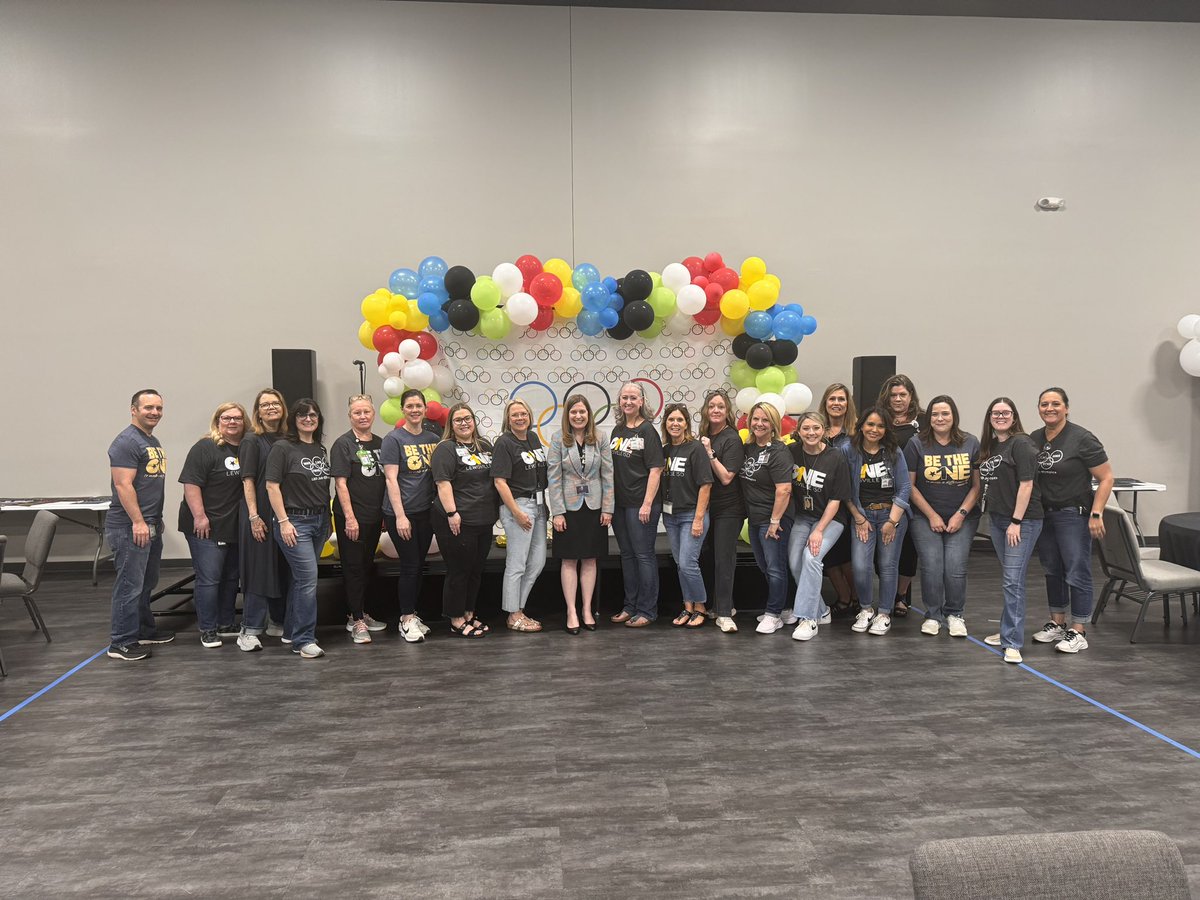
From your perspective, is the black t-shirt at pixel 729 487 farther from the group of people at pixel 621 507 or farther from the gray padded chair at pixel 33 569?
the gray padded chair at pixel 33 569

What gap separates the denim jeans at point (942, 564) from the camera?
188 inches

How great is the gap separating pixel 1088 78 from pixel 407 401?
7.04 m

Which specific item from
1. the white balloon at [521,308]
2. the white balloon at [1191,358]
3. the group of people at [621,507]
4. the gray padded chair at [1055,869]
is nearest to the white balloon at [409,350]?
the white balloon at [521,308]

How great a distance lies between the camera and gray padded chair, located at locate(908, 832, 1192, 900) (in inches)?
45.2

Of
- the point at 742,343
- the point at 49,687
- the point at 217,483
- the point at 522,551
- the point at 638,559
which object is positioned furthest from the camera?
the point at 742,343

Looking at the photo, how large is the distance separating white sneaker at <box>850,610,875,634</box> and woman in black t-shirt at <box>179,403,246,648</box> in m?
3.75

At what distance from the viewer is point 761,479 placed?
16.3 ft

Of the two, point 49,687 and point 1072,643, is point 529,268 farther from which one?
point 1072,643

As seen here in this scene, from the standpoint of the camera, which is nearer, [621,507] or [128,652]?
[128,652]

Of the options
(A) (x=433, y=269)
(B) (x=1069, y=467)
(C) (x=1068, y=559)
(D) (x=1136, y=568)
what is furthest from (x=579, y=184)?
(D) (x=1136, y=568)

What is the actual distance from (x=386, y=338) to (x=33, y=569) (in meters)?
2.78

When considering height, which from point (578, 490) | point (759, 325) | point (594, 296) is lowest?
point (578, 490)

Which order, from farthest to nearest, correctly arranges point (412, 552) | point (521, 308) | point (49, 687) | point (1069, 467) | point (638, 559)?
point (521, 308) → point (638, 559) → point (412, 552) → point (1069, 467) → point (49, 687)

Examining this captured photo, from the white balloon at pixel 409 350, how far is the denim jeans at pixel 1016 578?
4.13 meters
